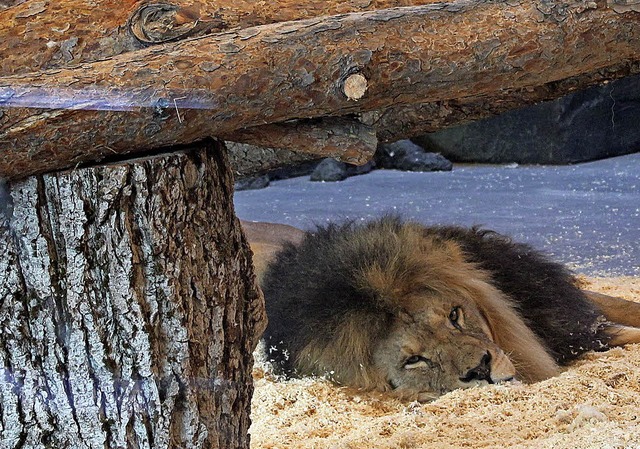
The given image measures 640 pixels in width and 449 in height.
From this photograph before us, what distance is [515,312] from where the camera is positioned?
350 centimetres

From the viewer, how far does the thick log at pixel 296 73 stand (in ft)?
5.18

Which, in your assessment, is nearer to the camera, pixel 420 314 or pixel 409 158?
pixel 420 314

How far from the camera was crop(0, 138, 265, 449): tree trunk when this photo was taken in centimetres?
163

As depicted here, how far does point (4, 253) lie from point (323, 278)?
1.79 meters

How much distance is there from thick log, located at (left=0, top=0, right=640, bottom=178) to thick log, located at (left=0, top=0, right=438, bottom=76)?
420 millimetres

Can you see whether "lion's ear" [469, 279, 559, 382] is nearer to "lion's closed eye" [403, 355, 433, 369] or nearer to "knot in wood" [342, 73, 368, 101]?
"lion's closed eye" [403, 355, 433, 369]

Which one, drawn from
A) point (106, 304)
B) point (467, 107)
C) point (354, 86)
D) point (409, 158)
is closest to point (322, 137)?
point (354, 86)

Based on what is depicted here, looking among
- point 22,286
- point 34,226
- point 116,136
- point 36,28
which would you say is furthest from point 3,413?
point 36,28

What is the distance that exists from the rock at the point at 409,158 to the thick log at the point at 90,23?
22.2 ft

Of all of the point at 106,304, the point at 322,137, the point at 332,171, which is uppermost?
the point at 322,137

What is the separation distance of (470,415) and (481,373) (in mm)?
286

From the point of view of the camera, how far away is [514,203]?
22.8 ft

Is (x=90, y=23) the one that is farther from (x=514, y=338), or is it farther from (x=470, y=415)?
(x=514, y=338)

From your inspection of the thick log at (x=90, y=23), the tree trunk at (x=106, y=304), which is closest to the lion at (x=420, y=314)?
the thick log at (x=90, y=23)
